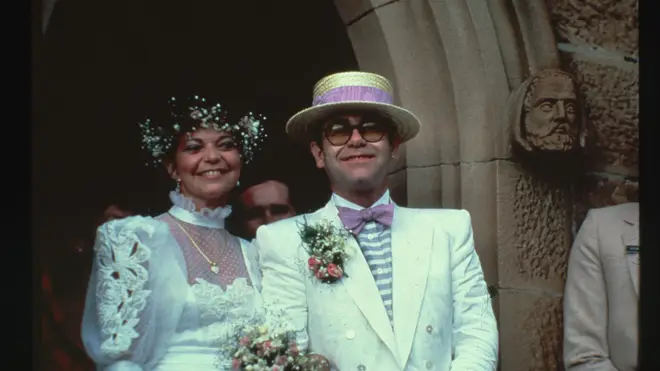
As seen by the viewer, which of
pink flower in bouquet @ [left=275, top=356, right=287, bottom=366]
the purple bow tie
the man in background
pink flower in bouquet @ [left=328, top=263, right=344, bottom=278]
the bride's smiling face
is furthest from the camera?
the man in background

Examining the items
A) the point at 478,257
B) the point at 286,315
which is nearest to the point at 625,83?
the point at 478,257

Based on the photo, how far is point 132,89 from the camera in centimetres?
527

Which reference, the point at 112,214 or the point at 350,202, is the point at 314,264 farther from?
the point at 112,214

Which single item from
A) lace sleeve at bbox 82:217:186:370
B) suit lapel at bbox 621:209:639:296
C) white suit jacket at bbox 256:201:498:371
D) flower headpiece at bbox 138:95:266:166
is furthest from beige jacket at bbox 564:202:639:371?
lace sleeve at bbox 82:217:186:370

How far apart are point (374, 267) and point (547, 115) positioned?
97 cm

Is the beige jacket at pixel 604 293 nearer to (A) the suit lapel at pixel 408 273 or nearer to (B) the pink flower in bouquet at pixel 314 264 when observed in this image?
(A) the suit lapel at pixel 408 273

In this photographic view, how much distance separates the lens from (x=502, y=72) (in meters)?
5.38

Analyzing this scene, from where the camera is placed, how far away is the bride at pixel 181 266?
4.91m

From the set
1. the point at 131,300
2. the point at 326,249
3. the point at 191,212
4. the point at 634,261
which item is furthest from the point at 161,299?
the point at 634,261

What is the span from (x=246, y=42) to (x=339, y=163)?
2.80 feet

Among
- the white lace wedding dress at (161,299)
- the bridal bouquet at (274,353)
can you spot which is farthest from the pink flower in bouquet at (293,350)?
the white lace wedding dress at (161,299)

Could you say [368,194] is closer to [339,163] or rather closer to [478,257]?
[339,163]

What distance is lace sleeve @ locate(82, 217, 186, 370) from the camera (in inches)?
193

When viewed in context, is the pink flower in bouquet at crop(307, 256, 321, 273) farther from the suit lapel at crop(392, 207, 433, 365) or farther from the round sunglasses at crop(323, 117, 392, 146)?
the round sunglasses at crop(323, 117, 392, 146)
